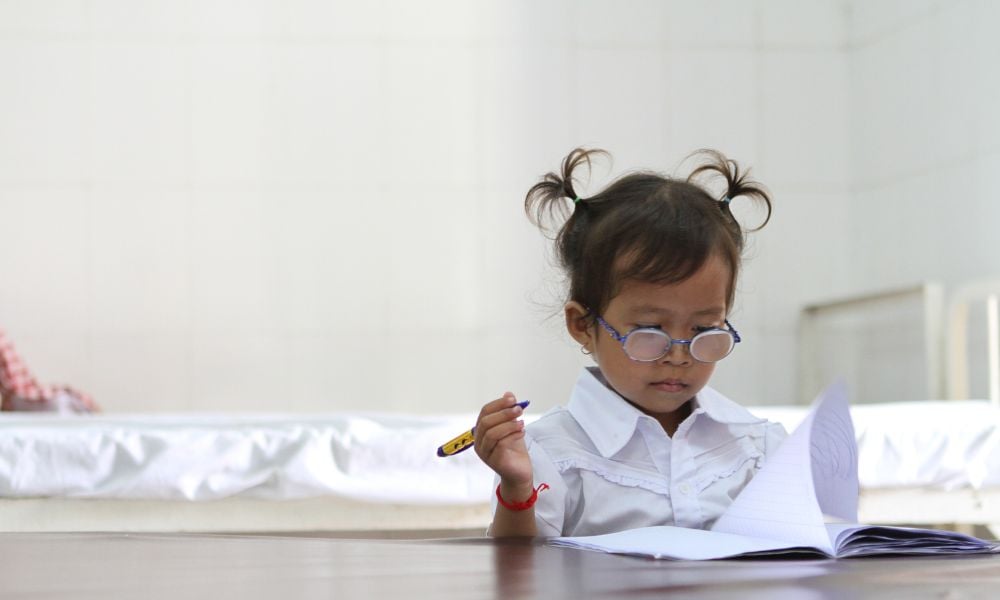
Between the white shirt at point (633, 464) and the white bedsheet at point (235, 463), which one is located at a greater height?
the white shirt at point (633, 464)

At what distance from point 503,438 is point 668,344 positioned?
0.25 m

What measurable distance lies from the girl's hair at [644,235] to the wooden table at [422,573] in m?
0.49

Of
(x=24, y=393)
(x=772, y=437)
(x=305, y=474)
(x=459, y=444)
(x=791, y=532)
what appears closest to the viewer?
(x=791, y=532)

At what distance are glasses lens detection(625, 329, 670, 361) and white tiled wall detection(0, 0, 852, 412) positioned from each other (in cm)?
239

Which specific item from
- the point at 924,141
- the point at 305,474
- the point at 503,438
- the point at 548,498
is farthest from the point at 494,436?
the point at 924,141

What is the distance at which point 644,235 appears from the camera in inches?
51.8

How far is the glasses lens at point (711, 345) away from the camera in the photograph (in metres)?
1.23

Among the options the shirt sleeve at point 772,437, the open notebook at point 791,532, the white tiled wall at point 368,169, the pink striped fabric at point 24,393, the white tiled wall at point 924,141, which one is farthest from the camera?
the white tiled wall at point 368,169

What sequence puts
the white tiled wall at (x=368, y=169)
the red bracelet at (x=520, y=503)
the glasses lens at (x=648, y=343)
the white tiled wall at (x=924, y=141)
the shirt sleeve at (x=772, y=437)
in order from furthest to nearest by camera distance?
the white tiled wall at (x=368, y=169) < the white tiled wall at (x=924, y=141) < the shirt sleeve at (x=772, y=437) < the glasses lens at (x=648, y=343) < the red bracelet at (x=520, y=503)

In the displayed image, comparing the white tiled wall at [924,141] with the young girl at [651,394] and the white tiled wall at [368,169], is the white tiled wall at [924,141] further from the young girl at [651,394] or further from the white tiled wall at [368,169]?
the young girl at [651,394]

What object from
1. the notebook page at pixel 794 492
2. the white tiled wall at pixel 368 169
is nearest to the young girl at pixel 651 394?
the notebook page at pixel 794 492

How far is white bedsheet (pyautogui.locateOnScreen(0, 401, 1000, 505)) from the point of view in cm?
191

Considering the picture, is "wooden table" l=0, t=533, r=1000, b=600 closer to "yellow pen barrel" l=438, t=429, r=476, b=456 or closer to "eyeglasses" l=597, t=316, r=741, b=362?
"yellow pen barrel" l=438, t=429, r=476, b=456

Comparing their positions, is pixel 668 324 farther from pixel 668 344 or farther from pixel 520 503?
pixel 520 503
